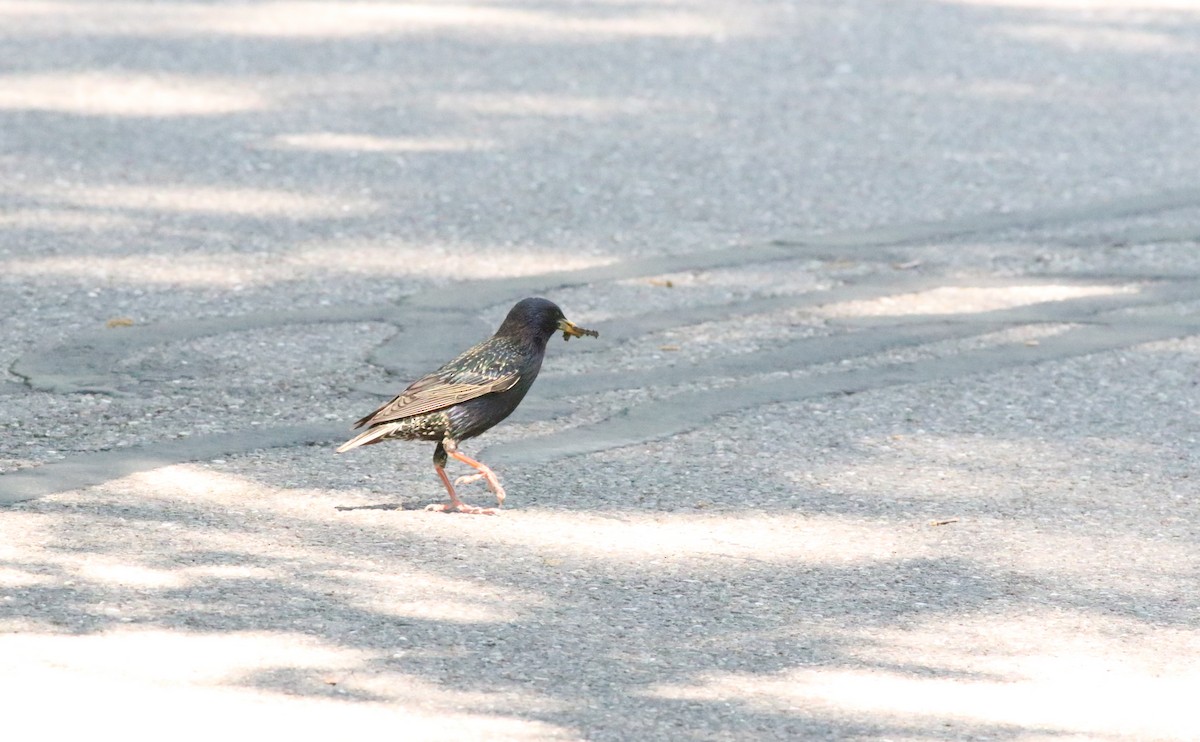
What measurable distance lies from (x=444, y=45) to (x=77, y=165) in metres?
3.68

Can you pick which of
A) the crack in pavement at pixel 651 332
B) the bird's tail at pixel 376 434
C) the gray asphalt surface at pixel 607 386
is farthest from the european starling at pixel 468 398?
the crack in pavement at pixel 651 332

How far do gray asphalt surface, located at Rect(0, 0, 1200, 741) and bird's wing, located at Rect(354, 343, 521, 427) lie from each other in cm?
33

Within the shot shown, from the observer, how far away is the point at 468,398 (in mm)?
5164

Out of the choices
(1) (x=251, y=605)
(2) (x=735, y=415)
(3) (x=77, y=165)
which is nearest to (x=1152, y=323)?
(2) (x=735, y=415)

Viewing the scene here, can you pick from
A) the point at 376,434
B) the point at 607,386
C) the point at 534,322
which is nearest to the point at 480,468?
the point at 376,434

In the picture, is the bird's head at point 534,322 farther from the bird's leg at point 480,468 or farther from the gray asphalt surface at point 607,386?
the gray asphalt surface at point 607,386

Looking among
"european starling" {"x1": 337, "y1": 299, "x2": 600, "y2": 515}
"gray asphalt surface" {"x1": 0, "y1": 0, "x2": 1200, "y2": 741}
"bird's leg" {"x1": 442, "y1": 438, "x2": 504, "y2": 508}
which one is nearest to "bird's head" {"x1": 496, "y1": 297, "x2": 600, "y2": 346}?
"european starling" {"x1": 337, "y1": 299, "x2": 600, "y2": 515}

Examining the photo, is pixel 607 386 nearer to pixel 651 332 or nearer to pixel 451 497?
pixel 651 332

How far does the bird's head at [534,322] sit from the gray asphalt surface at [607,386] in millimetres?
499

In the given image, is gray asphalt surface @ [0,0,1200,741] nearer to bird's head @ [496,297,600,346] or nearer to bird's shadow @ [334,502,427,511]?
bird's shadow @ [334,502,427,511]

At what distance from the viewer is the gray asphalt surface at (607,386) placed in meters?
4.19

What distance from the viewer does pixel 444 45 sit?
1235 centimetres

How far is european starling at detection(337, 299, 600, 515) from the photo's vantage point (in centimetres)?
513

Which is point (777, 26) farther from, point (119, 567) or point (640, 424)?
point (119, 567)
